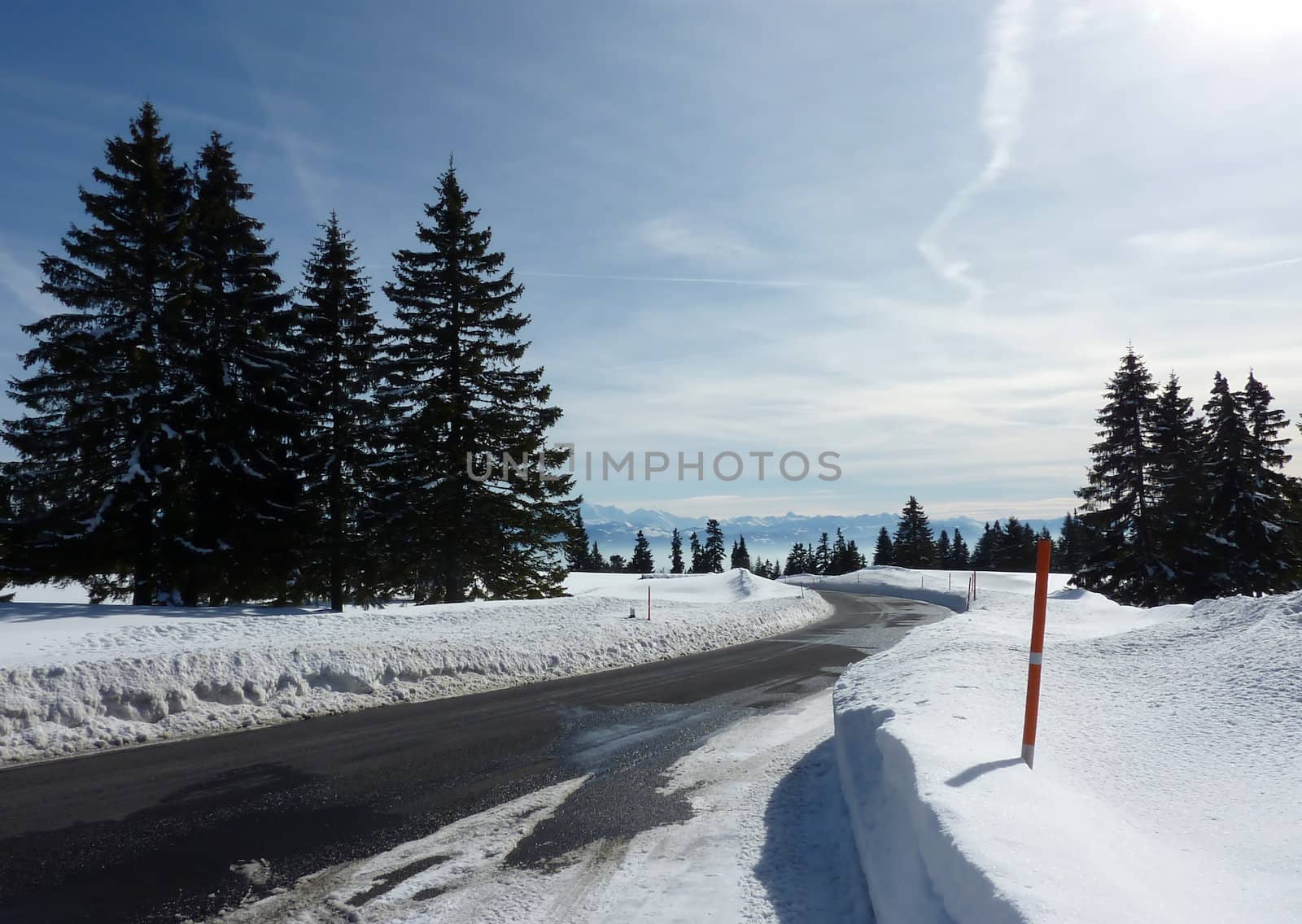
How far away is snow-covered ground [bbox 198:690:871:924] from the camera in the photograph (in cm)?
385

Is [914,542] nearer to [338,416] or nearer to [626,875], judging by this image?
[338,416]

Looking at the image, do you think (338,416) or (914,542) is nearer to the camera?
(338,416)

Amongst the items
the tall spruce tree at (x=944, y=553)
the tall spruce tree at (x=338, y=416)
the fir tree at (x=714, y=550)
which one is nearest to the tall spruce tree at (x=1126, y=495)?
the tall spruce tree at (x=338, y=416)

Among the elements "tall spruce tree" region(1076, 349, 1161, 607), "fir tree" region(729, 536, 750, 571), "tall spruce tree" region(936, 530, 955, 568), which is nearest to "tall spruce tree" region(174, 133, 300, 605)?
"tall spruce tree" region(1076, 349, 1161, 607)

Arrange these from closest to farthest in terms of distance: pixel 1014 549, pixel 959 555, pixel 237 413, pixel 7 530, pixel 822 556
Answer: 1. pixel 7 530
2. pixel 237 413
3. pixel 1014 549
4. pixel 959 555
5. pixel 822 556

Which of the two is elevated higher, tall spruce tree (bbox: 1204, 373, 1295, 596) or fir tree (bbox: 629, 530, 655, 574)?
tall spruce tree (bbox: 1204, 373, 1295, 596)

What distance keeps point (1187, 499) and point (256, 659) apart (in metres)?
37.4

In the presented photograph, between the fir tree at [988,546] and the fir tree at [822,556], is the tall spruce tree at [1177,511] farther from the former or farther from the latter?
the fir tree at [822,556]

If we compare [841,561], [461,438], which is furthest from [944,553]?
[461,438]

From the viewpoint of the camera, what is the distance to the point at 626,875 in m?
4.34

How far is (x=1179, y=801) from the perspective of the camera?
13.8ft

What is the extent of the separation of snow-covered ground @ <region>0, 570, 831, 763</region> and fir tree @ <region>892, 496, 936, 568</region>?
6172cm

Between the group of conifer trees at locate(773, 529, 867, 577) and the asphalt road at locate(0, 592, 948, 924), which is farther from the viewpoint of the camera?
the group of conifer trees at locate(773, 529, 867, 577)

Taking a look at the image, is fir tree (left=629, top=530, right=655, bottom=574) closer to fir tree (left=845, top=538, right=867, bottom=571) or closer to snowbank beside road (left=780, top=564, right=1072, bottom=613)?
fir tree (left=845, top=538, right=867, bottom=571)
